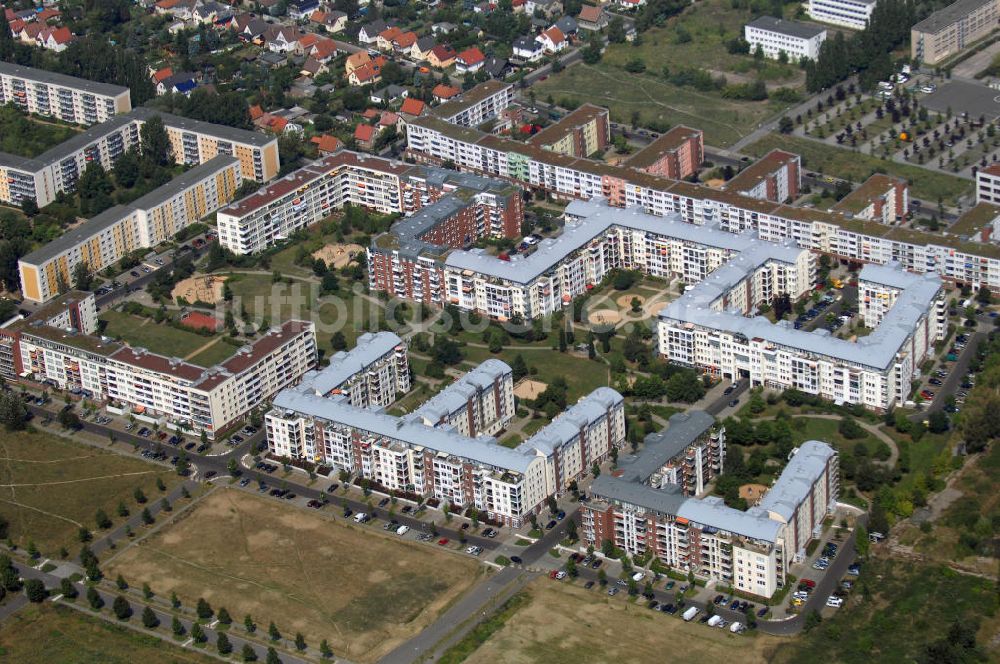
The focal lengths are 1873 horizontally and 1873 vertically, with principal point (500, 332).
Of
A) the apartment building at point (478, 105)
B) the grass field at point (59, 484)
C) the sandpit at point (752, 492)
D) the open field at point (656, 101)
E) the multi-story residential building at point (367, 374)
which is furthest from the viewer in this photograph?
the open field at point (656, 101)

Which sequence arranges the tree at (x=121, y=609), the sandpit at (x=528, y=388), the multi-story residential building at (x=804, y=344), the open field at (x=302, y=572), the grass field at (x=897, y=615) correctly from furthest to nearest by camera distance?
the sandpit at (x=528, y=388) → the multi-story residential building at (x=804, y=344) → the tree at (x=121, y=609) → the open field at (x=302, y=572) → the grass field at (x=897, y=615)

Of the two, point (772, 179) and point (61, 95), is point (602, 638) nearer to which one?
point (772, 179)

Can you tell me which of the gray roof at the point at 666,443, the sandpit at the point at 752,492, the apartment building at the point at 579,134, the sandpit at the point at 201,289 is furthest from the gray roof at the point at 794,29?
the sandpit at the point at 752,492

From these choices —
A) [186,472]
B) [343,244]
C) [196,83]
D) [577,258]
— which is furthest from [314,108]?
[186,472]

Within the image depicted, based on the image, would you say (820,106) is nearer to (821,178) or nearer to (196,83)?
(821,178)

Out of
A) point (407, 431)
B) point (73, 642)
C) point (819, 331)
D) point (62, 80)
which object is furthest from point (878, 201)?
point (62, 80)

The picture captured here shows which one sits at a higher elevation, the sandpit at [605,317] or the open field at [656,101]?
the open field at [656,101]

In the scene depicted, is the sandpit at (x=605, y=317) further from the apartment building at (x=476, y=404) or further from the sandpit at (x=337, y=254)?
the sandpit at (x=337, y=254)

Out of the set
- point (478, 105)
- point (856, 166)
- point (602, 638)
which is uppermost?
point (478, 105)
